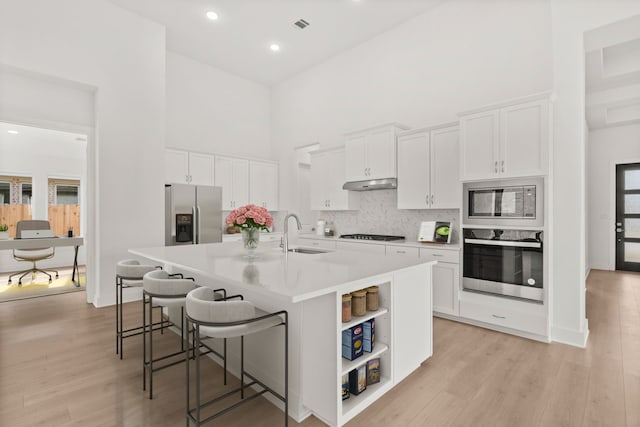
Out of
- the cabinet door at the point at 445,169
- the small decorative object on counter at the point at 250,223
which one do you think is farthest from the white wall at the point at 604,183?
the small decorative object on counter at the point at 250,223

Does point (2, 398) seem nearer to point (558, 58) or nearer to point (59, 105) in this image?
point (59, 105)

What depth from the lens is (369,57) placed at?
5.16 metres

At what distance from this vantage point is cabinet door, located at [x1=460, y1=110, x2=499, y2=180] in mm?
3240

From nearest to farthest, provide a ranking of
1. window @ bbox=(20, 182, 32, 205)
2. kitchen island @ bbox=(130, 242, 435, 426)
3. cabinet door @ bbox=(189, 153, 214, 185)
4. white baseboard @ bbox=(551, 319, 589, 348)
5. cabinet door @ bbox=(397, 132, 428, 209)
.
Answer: kitchen island @ bbox=(130, 242, 435, 426)
white baseboard @ bbox=(551, 319, 589, 348)
cabinet door @ bbox=(397, 132, 428, 209)
cabinet door @ bbox=(189, 153, 214, 185)
window @ bbox=(20, 182, 32, 205)

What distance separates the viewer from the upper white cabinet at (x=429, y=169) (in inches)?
150

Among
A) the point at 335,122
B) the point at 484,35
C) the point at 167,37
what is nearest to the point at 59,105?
the point at 167,37

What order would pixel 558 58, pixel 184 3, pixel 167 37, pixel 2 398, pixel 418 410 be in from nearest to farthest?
pixel 418 410
pixel 2 398
pixel 558 58
pixel 184 3
pixel 167 37

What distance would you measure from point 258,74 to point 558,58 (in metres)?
5.00

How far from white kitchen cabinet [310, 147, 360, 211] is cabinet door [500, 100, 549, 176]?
239 cm

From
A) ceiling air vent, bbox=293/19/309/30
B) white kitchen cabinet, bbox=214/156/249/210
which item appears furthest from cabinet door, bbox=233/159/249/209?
ceiling air vent, bbox=293/19/309/30

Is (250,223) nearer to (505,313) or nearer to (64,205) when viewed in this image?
(505,313)

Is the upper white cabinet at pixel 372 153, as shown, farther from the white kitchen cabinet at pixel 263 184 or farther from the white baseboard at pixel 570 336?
the white baseboard at pixel 570 336

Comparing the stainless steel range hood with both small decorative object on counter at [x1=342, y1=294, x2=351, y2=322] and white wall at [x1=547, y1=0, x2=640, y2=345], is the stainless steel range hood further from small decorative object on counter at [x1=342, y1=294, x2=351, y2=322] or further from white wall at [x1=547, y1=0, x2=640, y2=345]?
small decorative object on counter at [x1=342, y1=294, x2=351, y2=322]

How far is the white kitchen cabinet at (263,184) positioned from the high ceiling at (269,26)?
190 cm
